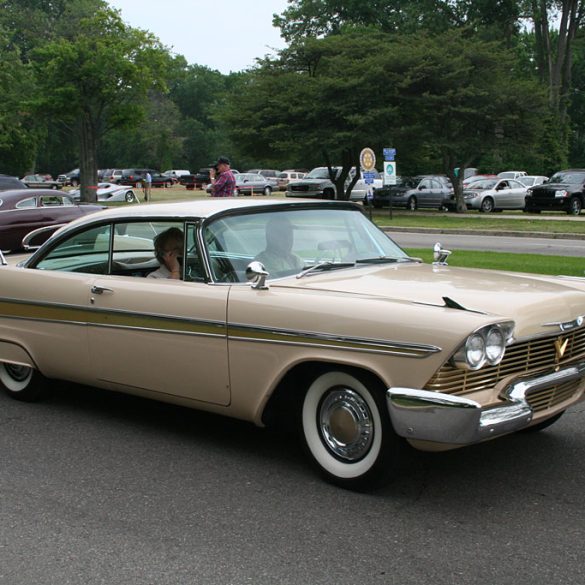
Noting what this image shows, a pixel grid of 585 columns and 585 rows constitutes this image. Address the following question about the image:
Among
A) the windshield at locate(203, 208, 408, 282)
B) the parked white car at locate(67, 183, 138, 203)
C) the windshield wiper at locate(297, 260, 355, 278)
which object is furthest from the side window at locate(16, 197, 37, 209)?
the parked white car at locate(67, 183, 138, 203)

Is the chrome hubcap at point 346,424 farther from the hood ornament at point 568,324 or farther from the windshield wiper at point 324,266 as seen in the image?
the hood ornament at point 568,324

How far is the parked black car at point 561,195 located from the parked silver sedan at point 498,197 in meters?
3.02

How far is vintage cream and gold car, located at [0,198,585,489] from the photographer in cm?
391

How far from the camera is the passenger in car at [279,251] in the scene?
4887 mm

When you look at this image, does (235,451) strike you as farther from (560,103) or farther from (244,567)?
(560,103)

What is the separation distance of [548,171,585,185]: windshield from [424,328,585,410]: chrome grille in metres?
29.6

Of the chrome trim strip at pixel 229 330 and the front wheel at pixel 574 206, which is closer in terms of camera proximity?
the chrome trim strip at pixel 229 330

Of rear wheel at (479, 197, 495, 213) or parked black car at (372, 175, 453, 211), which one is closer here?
rear wheel at (479, 197, 495, 213)

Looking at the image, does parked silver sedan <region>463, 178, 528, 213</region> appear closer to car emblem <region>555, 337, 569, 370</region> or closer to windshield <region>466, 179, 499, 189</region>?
windshield <region>466, 179, 499, 189</region>

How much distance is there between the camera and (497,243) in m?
20.2

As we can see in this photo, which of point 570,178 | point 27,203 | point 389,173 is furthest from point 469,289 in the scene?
point 570,178

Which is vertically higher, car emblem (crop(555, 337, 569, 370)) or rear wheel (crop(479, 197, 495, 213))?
car emblem (crop(555, 337, 569, 370))

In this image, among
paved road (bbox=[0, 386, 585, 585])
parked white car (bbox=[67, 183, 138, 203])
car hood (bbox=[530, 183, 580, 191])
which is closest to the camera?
paved road (bbox=[0, 386, 585, 585])

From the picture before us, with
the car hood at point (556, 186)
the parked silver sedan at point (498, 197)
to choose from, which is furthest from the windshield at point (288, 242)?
the parked silver sedan at point (498, 197)
